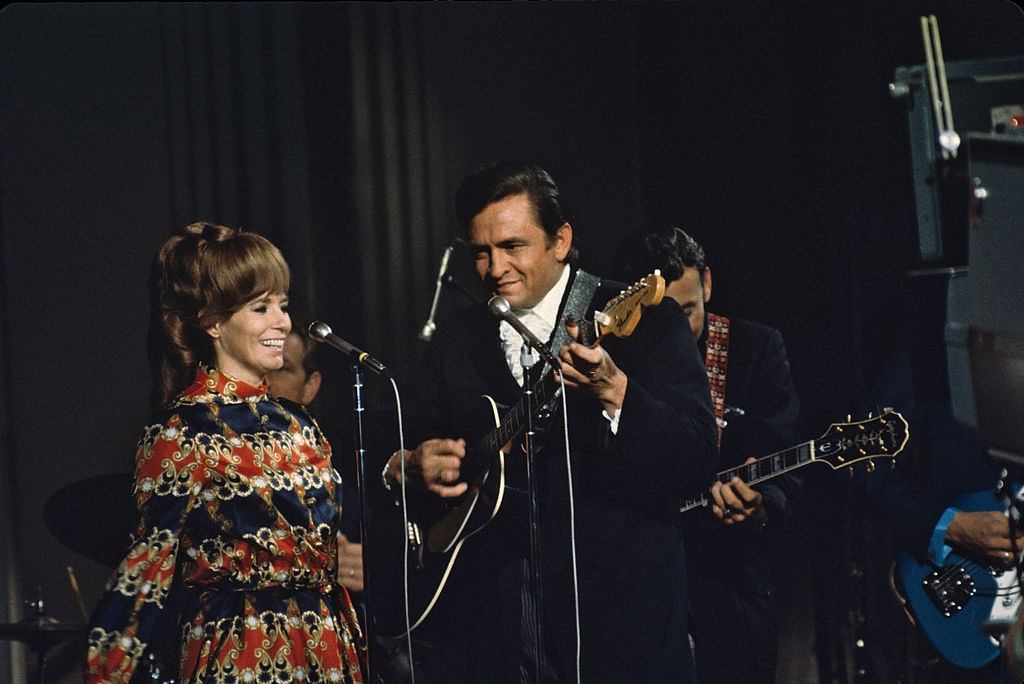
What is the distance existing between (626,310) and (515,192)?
0.56 metres

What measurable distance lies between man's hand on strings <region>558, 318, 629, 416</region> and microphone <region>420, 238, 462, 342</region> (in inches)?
39.5

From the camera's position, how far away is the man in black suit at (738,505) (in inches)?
131

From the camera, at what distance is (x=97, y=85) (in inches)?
139

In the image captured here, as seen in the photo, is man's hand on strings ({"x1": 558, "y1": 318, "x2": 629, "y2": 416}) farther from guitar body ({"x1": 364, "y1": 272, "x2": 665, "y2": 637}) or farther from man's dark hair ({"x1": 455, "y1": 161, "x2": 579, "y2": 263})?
man's dark hair ({"x1": 455, "y1": 161, "x2": 579, "y2": 263})

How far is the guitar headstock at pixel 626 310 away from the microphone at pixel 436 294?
97cm

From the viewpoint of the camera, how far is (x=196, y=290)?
2.68 metres

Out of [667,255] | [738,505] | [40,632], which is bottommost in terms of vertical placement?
[40,632]

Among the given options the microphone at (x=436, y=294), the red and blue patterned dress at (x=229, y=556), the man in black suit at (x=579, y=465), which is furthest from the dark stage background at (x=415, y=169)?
the red and blue patterned dress at (x=229, y=556)

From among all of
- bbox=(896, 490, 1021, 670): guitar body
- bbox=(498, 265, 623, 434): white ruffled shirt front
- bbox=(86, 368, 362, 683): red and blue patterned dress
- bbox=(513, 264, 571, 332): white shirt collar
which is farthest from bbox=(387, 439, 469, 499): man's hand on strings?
bbox=(896, 490, 1021, 670): guitar body

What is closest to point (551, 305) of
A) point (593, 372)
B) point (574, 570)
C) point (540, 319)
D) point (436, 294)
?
point (540, 319)

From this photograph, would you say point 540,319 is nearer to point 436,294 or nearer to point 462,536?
point 462,536

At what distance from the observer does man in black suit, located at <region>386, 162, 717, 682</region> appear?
275cm

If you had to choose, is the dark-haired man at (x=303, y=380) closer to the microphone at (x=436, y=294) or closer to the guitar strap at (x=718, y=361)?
the microphone at (x=436, y=294)

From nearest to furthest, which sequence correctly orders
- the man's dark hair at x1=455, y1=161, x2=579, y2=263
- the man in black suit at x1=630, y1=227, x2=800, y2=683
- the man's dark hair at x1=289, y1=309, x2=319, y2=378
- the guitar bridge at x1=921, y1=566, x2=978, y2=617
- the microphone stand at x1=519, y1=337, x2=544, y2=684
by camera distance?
1. the microphone stand at x1=519, y1=337, x2=544, y2=684
2. the man's dark hair at x1=455, y1=161, x2=579, y2=263
3. the guitar bridge at x1=921, y1=566, x2=978, y2=617
4. the man in black suit at x1=630, y1=227, x2=800, y2=683
5. the man's dark hair at x1=289, y1=309, x2=319, y2=378
